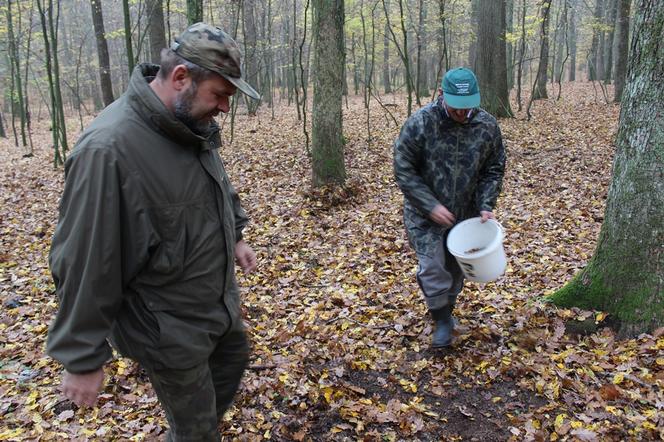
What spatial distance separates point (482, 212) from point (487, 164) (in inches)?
16.4

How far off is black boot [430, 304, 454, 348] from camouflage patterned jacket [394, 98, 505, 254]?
549 millimetres

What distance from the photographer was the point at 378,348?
14.4 feet

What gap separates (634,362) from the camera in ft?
11.7

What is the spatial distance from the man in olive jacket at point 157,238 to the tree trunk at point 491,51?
12450 millimetres

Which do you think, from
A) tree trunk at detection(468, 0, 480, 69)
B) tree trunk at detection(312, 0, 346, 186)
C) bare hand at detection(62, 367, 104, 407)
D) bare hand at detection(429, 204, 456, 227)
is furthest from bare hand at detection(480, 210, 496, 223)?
tree trunk at detection(468, 0, 480, 69)

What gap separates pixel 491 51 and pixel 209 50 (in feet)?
42.2

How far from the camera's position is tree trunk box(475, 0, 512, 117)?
13.3m

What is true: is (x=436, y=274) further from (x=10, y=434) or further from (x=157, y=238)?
(x=10, y=434)

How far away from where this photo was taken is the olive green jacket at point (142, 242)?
6.30 feet

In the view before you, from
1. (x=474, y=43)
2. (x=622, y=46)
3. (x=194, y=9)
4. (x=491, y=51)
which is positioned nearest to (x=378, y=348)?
(x=194, y=9)

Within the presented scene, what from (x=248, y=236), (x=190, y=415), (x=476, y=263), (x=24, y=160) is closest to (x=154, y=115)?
(x=190, y=415)

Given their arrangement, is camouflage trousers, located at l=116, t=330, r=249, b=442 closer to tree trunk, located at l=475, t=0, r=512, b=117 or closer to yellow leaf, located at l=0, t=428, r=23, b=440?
yellow leaf, located at l=0, t=428, r=23, b=440

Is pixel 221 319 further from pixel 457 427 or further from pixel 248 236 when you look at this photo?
pixel 248 236

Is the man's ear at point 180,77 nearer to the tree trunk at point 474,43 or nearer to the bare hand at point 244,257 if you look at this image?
the bare hand at point 244,257
